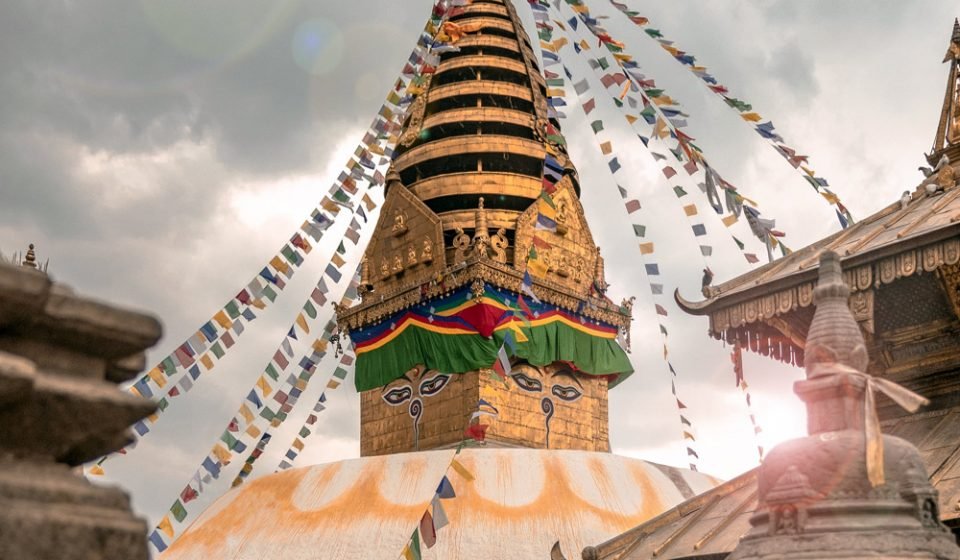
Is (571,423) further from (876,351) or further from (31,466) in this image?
(31,466)

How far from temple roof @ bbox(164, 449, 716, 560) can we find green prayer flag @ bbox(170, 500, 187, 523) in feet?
7.17

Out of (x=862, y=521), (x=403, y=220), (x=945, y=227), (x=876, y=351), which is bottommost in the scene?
(x=862, y=521)

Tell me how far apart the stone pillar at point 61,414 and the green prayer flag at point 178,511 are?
483 inches

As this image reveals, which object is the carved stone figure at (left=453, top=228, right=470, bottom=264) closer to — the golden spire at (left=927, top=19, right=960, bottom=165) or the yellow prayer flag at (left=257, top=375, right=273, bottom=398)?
the yellow prayer flag at (left=257, top=375, right=273, bottom=398)

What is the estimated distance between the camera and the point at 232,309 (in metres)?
13.7

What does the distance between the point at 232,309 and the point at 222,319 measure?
226 mm

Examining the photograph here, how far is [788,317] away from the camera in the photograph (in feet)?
26.1

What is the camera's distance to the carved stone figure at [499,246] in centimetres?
2077

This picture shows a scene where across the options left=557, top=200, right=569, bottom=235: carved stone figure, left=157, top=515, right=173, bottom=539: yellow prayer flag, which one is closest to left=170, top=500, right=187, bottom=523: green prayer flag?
left=157, top=515, right=173, bottom=539: yellow prayer flag

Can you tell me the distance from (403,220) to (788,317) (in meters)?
15.1

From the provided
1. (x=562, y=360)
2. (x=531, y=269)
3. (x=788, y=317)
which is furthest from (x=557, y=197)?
(x=788, y=317)

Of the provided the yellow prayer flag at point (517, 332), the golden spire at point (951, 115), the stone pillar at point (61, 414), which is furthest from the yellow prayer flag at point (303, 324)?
the stone pillar at point (61, 414)

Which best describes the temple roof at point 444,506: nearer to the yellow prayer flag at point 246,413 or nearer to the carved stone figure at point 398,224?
the yellow prayer flag at point 246,413

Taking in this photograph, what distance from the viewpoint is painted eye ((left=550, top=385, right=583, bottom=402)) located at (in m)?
21.0
